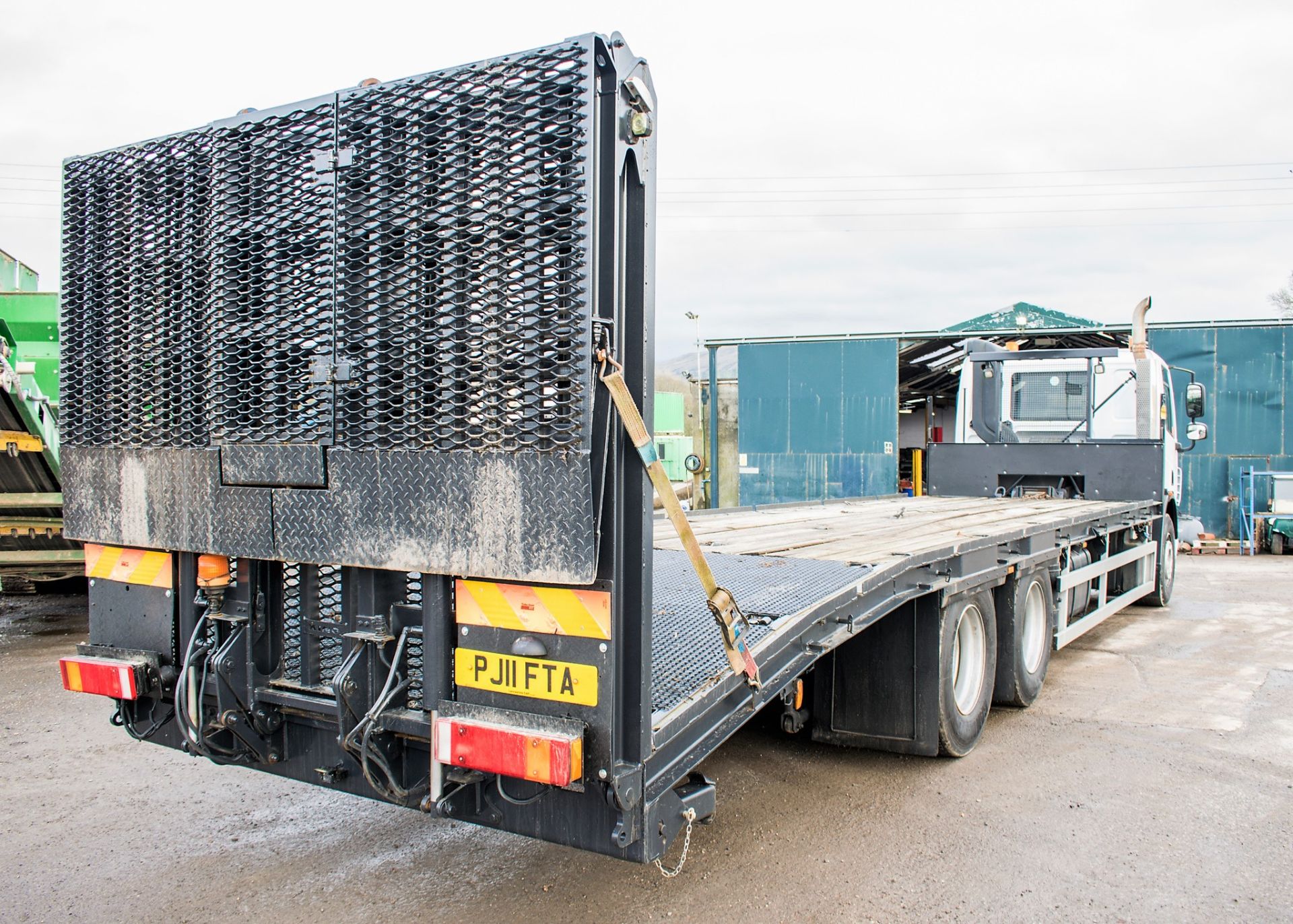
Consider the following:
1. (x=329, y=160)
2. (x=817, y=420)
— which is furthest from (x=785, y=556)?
(x=817, y=420)

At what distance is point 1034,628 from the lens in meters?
6.11

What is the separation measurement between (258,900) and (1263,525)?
18.0m

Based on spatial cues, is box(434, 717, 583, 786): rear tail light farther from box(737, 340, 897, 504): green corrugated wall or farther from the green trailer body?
box(737, 340, 897, 504): green corrugated wall

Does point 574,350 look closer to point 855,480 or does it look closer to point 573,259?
point 573,259

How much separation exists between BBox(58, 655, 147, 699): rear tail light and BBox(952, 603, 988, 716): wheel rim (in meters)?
3.76

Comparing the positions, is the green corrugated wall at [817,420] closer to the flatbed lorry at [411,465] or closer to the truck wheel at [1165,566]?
the truck wheel at [1165,566]

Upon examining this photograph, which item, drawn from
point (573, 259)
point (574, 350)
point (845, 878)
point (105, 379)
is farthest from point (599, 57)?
point (845, 878)

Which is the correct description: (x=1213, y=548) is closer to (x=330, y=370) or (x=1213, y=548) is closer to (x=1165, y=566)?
(x=1165, y=566)

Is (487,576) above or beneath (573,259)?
beneath

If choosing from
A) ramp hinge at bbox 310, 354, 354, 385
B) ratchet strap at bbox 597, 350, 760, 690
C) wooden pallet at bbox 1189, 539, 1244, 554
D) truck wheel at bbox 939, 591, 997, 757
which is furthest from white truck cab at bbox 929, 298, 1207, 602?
ramp hinge at bbox 310, 354, 354, 385

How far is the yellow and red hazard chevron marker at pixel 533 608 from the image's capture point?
8.16ft

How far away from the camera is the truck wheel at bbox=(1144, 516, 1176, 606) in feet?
32.3

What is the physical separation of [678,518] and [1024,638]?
4170 millimetres

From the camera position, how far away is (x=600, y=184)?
2488 millimetres
